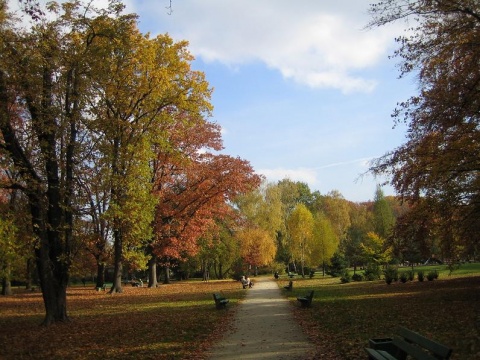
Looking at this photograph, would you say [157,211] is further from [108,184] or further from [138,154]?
[108,184]

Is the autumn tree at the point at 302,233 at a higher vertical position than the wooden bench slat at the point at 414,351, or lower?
higher

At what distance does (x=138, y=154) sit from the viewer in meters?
21.3

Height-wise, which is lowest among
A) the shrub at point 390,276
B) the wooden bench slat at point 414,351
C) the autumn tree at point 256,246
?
the shrub at point 390,276

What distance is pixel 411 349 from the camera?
5250 mm

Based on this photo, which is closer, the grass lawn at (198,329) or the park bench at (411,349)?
the park bench at (411,349)

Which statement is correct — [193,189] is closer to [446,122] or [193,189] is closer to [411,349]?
[446,122]

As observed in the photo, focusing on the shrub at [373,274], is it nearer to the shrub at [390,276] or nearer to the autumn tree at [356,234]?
the shrub at [390,276]

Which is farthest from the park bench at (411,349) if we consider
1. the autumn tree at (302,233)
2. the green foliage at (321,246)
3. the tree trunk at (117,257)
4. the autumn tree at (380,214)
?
the autumn tree at (380,214)

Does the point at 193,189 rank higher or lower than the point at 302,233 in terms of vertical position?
higher

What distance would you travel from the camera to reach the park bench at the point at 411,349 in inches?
186

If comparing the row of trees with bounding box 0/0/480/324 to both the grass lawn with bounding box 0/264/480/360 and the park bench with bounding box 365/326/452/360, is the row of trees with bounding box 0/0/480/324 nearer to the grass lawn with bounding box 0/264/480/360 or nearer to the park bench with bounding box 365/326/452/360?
the grass lawn with bounding box 0/264/480/360

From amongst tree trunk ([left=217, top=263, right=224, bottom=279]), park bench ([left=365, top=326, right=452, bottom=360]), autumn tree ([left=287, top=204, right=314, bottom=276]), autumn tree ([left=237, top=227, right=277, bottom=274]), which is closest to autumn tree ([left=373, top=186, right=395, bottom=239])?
autumn tree ([left=287, top=204, right=314, bottom=276])

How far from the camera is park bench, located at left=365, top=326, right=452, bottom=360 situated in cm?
472

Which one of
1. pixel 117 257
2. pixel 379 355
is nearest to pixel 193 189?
pixel 117 257
